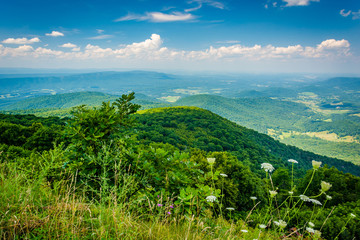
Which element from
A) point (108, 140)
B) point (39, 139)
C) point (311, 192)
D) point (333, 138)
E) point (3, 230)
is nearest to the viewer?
point (3, 230)

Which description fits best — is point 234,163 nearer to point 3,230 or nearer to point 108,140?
point 108,140

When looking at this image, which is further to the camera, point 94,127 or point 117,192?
point 94,127

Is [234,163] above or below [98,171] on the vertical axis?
below

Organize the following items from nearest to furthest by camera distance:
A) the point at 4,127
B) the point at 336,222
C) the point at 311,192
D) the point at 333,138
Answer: the point at 336,222, the point at 4,127, the point at 311,192, the point at 333,138

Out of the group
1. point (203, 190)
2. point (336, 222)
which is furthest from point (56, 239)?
point (336, 222)

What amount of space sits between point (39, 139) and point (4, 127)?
3.01 m

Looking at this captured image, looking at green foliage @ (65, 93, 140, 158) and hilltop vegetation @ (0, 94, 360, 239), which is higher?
green foliage @ (65, 93, 140, 158)

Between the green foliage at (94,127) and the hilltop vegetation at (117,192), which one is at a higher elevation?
the green foliage at (94,127)

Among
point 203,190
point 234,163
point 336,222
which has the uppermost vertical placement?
point 203,190

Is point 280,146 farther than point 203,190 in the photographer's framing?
Yes

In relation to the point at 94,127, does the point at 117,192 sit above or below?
below

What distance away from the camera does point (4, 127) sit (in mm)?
11109

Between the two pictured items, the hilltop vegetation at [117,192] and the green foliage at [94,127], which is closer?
the hilltop vegetation at [117,192]

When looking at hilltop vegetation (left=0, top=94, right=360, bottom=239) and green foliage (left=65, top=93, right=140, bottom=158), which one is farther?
green foliage (left=65, top=93, right=140, bottom=158)
